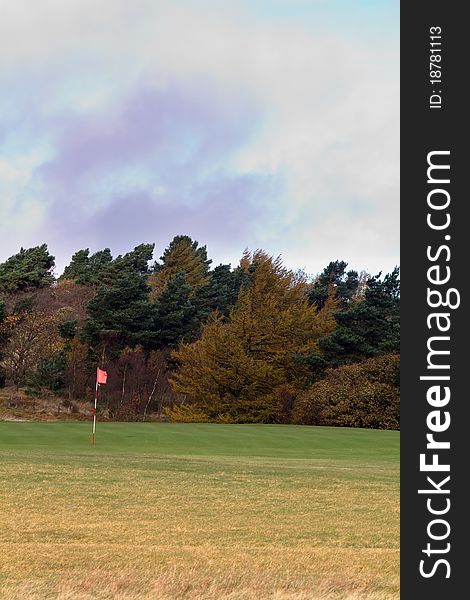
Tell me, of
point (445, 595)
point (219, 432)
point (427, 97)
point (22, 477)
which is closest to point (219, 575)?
point (445, 595)

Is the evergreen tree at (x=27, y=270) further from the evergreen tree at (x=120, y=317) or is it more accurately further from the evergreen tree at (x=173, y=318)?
the evergreen tree at (x=173, y=318)

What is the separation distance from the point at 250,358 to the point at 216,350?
1.92 metres

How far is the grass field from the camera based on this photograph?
276 inches

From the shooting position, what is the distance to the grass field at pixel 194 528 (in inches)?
276

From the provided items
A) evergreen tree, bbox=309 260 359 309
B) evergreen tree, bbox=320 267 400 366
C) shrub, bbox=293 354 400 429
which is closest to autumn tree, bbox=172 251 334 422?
evergreen tree, bbox=320 267 400 366

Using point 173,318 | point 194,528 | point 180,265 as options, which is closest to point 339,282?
point 180,265

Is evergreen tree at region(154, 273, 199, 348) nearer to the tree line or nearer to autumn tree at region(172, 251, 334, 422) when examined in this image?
the tree line

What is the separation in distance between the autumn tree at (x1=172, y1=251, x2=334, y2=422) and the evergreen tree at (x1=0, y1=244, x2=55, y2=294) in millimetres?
20450

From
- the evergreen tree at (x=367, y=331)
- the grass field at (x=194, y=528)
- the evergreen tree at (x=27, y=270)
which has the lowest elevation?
the grass field at (x=194, y=528)

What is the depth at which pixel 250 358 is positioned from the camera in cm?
4609

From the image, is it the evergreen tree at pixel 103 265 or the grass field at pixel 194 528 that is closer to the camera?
the grass field at pixel 194 528

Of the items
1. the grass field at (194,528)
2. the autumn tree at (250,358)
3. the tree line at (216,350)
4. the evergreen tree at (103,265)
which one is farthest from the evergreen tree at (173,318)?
the grass field at (194,528)

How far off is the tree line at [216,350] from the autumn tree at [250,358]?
7 centimetres

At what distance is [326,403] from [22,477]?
29.5 m
